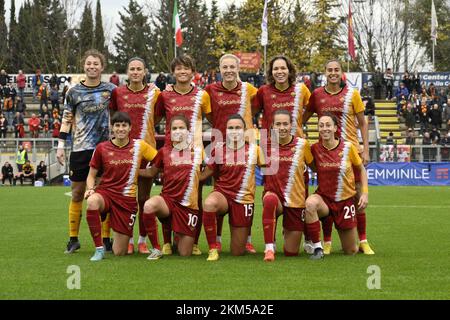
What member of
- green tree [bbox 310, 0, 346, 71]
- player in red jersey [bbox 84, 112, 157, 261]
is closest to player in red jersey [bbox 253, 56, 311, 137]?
player in red jersey [bbox 84, 112, 157, 261]

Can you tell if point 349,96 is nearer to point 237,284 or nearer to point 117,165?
point 117,165

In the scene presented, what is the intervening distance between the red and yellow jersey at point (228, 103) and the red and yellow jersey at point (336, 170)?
0.86 meters

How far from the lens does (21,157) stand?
30.0m

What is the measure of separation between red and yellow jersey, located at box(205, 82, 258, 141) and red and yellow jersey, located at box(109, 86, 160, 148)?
2.06 ft

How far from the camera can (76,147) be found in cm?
922

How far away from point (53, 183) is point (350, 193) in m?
23.0

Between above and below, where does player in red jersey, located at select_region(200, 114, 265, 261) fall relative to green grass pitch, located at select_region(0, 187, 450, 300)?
above

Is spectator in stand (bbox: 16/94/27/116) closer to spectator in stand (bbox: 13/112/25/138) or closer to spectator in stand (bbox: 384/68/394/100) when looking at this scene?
spectator in stand (bbox: 13/112/25/138)

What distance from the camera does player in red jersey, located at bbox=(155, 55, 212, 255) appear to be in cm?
878

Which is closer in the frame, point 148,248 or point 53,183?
point 148,248

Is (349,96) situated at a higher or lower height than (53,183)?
higher

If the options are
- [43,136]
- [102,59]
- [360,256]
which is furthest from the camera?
[43,136]

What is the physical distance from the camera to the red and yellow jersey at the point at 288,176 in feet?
28.4
